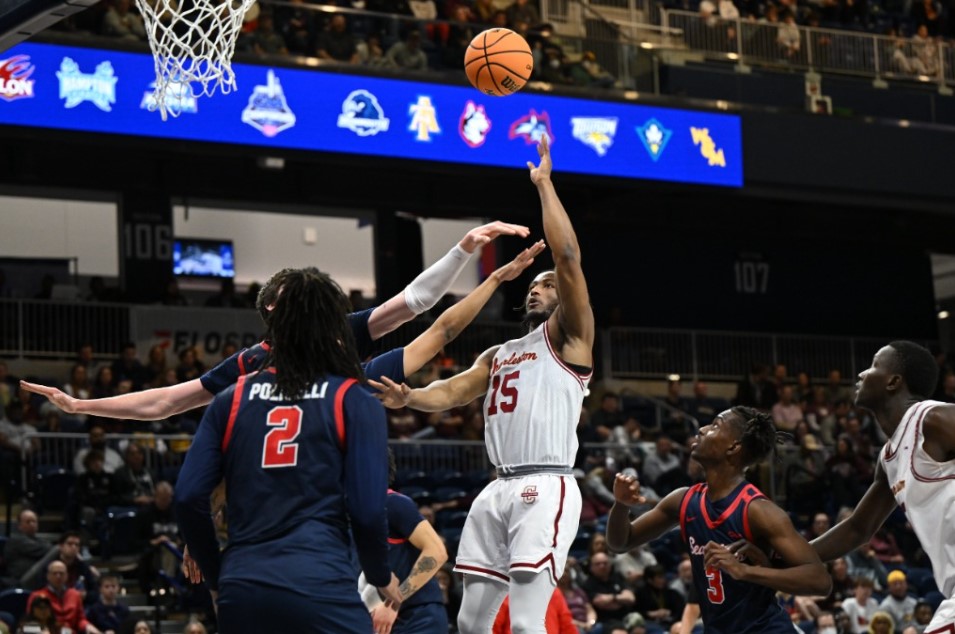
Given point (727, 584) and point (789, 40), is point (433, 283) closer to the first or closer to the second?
point (727, 584)

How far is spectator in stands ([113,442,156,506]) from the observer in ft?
56.1

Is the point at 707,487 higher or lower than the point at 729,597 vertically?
higher

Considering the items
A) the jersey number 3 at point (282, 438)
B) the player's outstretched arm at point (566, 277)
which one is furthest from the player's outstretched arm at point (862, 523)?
the jersey number 3 at point (282, 438)

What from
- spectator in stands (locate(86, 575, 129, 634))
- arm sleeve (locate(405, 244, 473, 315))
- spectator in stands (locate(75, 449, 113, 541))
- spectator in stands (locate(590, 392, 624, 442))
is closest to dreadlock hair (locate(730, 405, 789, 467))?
arm sleeve (locate(405, 244, 473, 315))

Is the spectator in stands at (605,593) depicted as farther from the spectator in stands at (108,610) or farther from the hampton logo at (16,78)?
the hampton logo at (16,78)

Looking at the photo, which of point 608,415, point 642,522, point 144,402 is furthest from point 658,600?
point 144,402

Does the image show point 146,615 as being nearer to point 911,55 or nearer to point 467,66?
point 467,66

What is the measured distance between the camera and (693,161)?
23.1 metres

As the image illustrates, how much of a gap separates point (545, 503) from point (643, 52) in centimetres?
1687

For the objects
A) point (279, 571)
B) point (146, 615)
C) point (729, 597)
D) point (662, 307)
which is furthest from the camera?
point (662, 307)

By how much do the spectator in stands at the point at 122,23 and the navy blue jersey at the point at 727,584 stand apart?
542 inches

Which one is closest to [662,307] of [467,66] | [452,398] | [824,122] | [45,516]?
[824,122]

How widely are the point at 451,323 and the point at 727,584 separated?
5.93 feet

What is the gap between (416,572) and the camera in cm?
663
